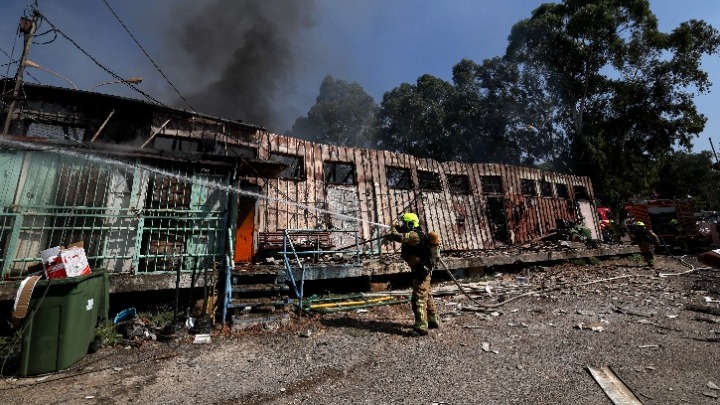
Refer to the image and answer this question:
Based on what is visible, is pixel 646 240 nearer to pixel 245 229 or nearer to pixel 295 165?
pixel 295 165

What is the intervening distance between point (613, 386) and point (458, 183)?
11750 millimetres

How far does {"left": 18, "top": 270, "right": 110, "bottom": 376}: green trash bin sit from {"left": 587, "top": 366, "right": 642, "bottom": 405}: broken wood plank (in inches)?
258

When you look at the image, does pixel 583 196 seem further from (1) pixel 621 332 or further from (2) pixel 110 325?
(2) pixel 110 325

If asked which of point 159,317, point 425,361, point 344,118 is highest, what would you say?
point 344,118

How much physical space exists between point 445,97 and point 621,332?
82.9 ft

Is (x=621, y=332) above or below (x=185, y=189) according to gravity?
below

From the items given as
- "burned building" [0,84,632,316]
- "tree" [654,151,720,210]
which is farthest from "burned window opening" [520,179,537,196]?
"tree" [654,151,720,210]

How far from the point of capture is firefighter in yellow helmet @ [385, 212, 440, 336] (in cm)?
Result: 565

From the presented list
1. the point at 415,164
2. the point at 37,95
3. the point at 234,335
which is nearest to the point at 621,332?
the point at 234,335

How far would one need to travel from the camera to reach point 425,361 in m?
4.51

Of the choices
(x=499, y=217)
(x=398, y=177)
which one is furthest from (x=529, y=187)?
(x=398, y=177)

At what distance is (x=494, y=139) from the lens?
1112 inches

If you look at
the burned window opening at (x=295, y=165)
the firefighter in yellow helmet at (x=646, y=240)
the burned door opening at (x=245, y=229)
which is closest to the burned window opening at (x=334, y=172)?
the burned window opening at (x=295, y=165)

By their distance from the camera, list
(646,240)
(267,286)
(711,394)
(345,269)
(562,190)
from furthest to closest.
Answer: (562,190)
(646,240)
(345,269)
(267,286)
(711,394)
